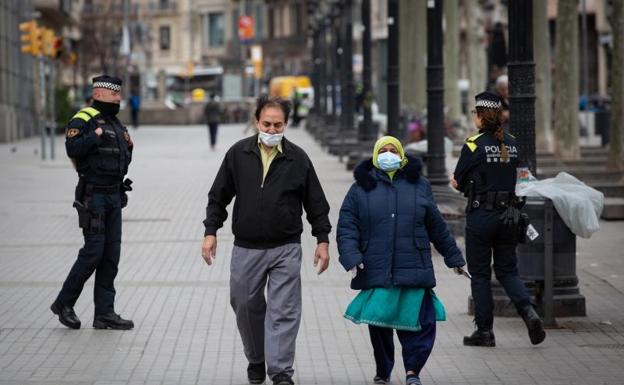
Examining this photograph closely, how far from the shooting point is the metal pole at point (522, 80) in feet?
42.0

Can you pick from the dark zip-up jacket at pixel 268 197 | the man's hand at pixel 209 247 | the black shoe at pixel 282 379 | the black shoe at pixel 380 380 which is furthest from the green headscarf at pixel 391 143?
the black shoe at pixel 282 379

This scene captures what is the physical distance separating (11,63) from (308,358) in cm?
4660

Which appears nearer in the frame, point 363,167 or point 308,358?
point 363,167

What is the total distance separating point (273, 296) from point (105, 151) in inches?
112

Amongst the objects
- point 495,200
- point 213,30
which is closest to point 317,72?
point 495,200

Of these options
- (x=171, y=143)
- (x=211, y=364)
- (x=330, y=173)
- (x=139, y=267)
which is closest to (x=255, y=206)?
(x=211, y=364)

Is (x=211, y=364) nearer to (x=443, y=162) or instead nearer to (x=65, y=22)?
(x=443, y=162)

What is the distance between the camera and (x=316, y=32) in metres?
66.0

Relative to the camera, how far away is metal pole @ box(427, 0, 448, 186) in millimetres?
21484

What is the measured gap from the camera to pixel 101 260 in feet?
40.2

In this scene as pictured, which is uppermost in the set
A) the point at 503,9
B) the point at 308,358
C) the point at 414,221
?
the point at 503,9

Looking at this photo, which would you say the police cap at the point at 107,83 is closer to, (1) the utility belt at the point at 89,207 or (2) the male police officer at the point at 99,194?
(2) the male police officer at the point at 99,194

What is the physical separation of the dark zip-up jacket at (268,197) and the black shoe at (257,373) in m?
0.72

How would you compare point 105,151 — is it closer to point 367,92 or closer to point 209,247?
point 209,247
